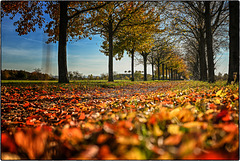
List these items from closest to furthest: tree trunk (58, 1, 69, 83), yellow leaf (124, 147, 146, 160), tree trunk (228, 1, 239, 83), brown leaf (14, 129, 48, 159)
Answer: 1. yellow leaf (124, 147, 146, 160)
2. brown leaf (14, 129, 48, 159)
3. tree trunk (228, 1, 239, 83)
4. tree trunk (58, 1, 69, 83)

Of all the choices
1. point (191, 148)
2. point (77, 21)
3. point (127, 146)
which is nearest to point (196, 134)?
point (191, 148)

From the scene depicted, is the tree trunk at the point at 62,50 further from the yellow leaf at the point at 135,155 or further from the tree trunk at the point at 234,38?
the tree trunk at the point at 234,38

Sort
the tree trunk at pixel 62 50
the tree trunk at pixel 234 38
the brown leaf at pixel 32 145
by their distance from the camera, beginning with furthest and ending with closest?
the tree trunk at pixel 62 50, the tree trunk at pixel 234 38, the brown leaf at pixel 32 145

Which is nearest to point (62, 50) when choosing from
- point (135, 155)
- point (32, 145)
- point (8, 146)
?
point (8, 146)

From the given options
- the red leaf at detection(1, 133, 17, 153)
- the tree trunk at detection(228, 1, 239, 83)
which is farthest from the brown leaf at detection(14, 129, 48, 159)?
the tree trunk at detection(228, 1, 239, 83)

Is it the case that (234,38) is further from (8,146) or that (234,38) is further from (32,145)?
(8,146)

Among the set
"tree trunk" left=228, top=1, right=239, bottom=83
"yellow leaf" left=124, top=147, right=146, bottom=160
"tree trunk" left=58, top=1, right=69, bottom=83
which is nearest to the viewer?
"yellow leaf" left=124, top=147, right=146, bottom=160

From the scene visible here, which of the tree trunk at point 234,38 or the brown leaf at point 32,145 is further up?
the tree trunk at point 234,38

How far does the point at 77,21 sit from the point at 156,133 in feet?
35.6

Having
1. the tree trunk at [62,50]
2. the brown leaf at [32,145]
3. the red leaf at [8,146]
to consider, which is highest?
the tree trunk at [62,50]

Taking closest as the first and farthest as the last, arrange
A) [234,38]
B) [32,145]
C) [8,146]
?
[32,145]
[8,146]
[234,38]

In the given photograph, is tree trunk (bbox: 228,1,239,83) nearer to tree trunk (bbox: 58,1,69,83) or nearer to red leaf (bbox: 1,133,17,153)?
red leaf (bbox: 1,133,17,153)

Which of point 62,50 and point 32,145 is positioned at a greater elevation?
point 62,50

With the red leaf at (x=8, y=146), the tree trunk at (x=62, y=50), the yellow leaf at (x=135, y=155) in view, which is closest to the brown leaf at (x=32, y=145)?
the red leaf at (x=8, y=146)
